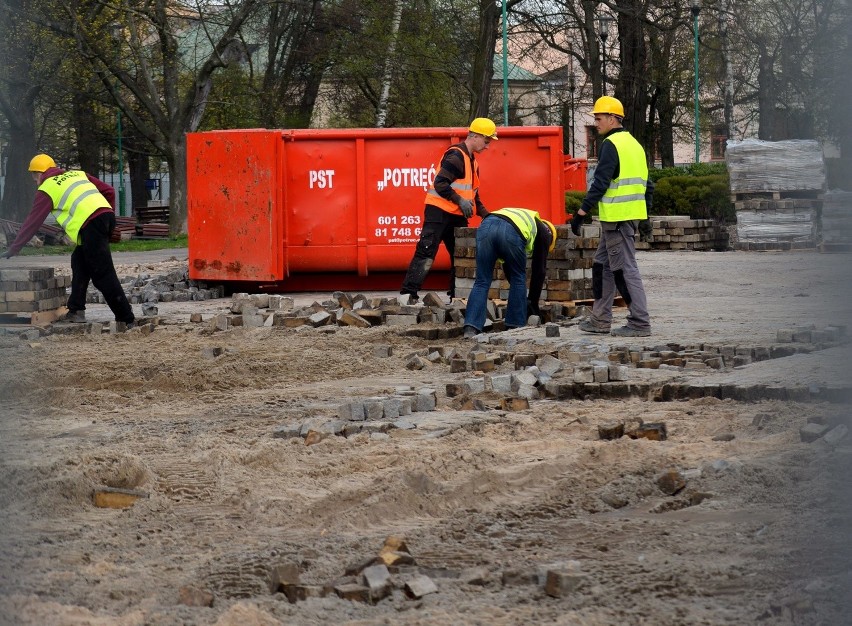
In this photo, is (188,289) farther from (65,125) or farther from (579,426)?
(65,125)

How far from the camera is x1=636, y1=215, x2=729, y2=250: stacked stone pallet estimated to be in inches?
909

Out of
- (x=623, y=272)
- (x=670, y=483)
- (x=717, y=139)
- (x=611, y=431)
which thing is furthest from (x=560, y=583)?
(x=717, y=139)

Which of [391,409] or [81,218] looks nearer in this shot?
[391,409]

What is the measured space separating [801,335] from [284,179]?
795 centimetres

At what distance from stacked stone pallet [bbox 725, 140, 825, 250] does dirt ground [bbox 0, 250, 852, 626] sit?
14.4m

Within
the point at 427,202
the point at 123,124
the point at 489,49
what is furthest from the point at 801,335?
the point at 123,124

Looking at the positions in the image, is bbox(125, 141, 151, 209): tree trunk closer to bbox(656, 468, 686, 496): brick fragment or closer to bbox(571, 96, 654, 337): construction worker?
bbox(571, 96, 654, 337): construction worker

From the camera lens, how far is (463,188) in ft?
40.2

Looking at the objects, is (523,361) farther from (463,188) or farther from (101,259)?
(101,259)

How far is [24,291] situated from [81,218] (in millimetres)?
1322

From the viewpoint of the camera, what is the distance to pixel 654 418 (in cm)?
677

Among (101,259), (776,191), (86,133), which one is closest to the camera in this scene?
(101,259)

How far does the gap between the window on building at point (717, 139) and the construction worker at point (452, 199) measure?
27.2m

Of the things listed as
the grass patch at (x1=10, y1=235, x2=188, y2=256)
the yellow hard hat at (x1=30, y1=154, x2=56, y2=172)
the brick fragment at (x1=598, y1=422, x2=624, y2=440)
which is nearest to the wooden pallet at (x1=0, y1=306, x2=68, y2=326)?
the yellow hard hat at (x1=30, y1=154, x2=56, y2=172)
